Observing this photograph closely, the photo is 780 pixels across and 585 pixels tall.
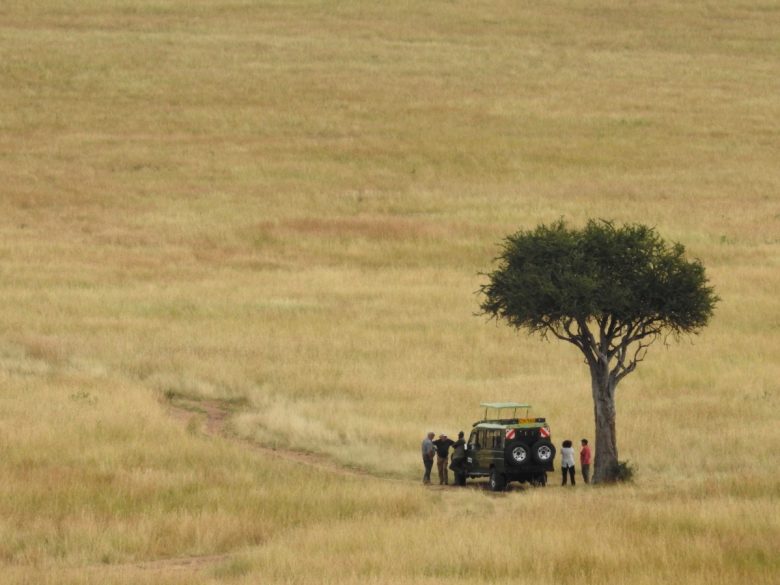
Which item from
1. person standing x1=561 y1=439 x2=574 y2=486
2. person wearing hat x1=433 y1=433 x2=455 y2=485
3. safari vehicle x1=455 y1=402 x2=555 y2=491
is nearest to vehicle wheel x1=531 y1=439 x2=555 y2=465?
safari vehicle x1=455 y1=402 x2=555 y2=491

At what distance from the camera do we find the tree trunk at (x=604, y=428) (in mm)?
27250

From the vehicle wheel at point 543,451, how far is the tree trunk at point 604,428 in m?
0.96

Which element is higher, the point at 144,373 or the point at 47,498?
the point at 144,373

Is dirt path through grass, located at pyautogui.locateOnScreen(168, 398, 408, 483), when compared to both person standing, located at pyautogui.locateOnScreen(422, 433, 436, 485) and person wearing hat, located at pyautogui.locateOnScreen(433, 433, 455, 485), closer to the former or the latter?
person standing, located at pyautogui.locateOnScreen(422, 433, 436, 485)

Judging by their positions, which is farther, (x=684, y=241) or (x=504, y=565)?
(x=684, y=241)

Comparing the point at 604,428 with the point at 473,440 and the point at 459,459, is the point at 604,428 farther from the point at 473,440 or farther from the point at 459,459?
the point at 459,459

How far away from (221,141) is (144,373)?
42.3 meters

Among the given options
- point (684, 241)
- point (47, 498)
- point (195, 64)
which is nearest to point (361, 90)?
point (195, 64)

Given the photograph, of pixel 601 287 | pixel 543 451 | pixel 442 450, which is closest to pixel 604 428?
pixel 543 451

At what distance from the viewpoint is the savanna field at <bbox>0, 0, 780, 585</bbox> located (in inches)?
757

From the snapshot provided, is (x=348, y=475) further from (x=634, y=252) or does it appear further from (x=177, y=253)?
(x=177, y=253)

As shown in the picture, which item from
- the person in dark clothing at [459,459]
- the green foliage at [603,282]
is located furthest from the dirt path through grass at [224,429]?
the green foliage at [603,282]

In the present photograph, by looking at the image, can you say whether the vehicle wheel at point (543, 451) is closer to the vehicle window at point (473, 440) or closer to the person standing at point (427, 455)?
the vehicle window at point (473, 440)

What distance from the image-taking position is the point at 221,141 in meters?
Answer: 78.1
